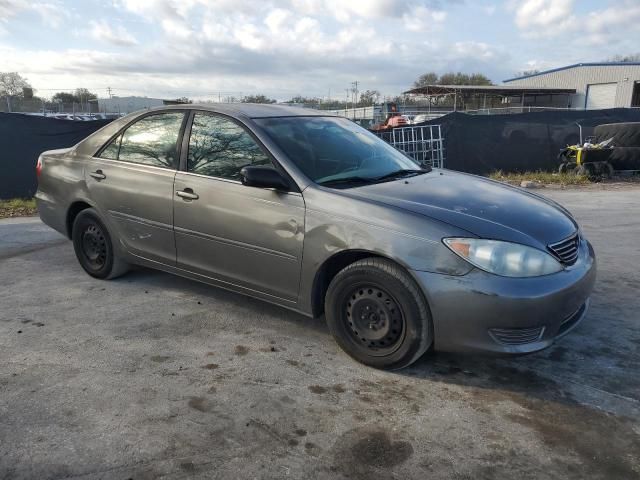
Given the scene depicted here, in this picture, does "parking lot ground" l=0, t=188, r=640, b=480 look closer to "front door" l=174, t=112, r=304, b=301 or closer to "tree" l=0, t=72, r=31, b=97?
"front door" l=174, t=112, r=304, b=301

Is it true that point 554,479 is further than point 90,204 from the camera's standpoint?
No

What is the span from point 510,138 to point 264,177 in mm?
12214

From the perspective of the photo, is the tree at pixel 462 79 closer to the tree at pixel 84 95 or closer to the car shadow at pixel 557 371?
the tree at pixel 84 95

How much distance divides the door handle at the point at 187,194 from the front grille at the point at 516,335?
232cm

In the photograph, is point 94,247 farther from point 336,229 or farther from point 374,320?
point 374,320

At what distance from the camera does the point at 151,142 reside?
440cm

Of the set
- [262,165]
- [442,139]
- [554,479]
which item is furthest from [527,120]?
[554,479]

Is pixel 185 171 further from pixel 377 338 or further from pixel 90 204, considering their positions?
pixel 377 338

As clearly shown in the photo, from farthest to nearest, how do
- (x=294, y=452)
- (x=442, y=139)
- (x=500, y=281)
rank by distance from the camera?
(x=442, y=139) → (x=500, y=281) → (x=294, y=452)

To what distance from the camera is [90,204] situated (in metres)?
4.73

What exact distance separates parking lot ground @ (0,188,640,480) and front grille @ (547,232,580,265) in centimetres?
73

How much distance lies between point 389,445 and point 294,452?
1.56ft

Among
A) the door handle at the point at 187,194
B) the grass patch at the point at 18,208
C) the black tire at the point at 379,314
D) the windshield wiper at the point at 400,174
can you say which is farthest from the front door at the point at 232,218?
the grass patch at the point at 18,208

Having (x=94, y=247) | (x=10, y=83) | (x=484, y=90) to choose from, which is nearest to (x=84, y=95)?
(x=10, y=83)
